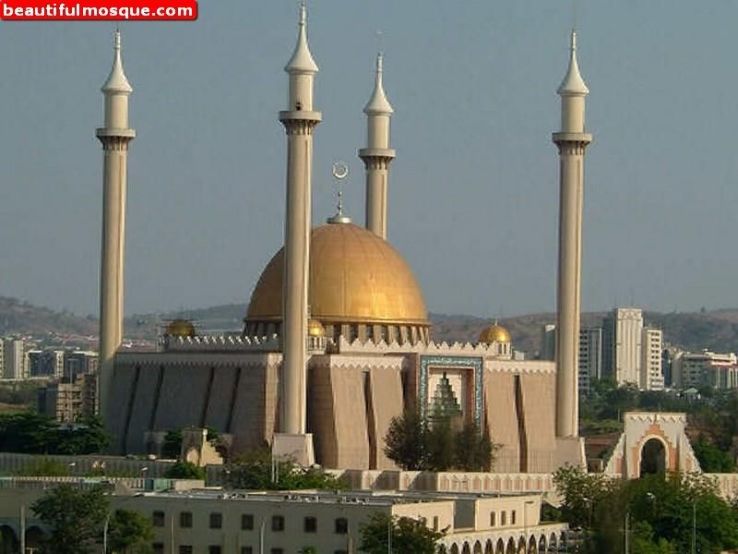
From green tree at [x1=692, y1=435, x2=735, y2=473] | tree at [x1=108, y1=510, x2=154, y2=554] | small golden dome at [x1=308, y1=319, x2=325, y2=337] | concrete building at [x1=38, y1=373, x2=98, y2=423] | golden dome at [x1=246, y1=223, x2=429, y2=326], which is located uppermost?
golden dome at [x1=246, y1=223, x2=429, y2=326]

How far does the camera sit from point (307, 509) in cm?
6078

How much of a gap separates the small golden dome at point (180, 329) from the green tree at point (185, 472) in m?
10.4

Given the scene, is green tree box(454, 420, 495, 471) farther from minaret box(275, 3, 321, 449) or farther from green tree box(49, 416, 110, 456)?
green tree box(49, 416, 110, 456)

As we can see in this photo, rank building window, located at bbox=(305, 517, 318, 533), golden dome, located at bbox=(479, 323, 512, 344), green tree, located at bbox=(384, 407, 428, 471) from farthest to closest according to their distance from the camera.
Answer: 1. golden dome, located at bbox=(479, 323, 512, 344)
2. green tree, located at bbox=(384, 407, 428, 471)
3. building window, located at bbox=(305, 517, 318, 533)

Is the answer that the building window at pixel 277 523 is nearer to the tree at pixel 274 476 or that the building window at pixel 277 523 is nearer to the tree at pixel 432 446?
the tree at pixel 274 476

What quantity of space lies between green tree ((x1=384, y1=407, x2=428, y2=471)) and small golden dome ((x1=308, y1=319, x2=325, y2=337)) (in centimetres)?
343

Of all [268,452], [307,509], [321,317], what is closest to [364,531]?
[307,509]

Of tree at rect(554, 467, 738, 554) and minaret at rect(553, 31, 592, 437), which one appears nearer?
tree at rect(554, 467, 738, 554)

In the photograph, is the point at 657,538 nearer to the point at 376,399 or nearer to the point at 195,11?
the point at 376,399

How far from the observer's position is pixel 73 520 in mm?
60125

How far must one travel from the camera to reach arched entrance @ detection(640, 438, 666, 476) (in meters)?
87.4

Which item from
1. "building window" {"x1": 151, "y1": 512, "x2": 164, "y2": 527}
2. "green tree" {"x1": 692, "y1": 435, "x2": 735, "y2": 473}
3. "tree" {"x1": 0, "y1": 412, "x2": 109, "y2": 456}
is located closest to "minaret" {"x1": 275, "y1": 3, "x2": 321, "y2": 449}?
"tree" {"x1": 0, "y1": 412, "x2": 109, "y2": 456}

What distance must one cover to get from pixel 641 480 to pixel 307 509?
17181 mm

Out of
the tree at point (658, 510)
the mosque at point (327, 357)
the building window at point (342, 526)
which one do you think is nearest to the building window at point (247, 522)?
the building window at point (342, 526)
